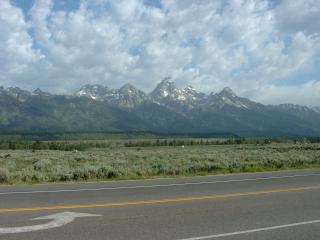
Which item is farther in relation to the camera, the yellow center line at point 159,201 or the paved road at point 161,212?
the yellow center line at point 159,201

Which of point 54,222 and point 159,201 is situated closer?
point 54,222

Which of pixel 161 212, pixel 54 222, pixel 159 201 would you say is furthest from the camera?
pixel 159 201

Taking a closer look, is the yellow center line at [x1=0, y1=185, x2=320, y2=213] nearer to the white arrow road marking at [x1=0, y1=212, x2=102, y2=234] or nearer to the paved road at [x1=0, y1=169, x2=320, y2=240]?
the paved road at [x1=0, y1=169, x2=320, y2=240]

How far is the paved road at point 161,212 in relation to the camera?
330 inches

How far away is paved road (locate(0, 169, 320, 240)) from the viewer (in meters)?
8.38

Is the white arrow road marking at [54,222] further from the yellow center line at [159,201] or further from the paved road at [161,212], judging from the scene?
the yellow center line at [159,201]

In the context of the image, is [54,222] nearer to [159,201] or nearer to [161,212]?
[161,212]

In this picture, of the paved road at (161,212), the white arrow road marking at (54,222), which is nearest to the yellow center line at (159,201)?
the paved road at (161,212)

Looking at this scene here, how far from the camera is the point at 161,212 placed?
10.5 m

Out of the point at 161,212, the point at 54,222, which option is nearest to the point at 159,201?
the point at 161,212

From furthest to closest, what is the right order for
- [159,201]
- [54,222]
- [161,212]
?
[159,201] → [161,212] → [54,222]

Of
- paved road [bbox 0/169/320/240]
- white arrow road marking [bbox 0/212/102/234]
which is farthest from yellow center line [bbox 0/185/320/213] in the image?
white arrow road marking [bbox 0/212/102/234]

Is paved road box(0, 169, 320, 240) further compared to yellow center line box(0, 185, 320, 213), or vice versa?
yellow center line box(0, 185, 320, 213)

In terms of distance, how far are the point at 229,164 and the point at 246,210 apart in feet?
54.1
